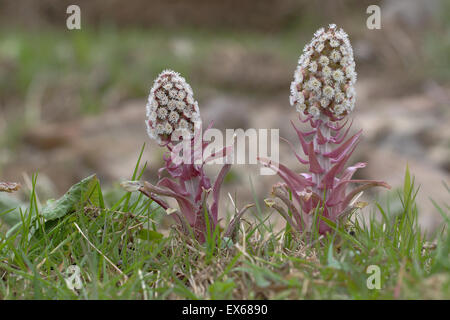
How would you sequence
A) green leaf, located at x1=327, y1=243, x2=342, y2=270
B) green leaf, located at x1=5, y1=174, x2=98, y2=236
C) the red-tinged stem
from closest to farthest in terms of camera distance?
green leaf, located at x1=327, y1=243, x2=342, y2=270, the red-tinged stem, green leaf, located at x1=5, y1=174, x2=98, y2=236

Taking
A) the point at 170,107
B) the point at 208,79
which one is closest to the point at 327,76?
the point at 170,107

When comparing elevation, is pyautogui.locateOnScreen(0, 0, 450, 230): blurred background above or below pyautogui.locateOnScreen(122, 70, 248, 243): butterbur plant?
above

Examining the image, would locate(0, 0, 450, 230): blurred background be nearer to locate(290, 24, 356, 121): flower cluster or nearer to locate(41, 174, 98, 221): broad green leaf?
locate(41, 174, 98, 221): broad green leaf

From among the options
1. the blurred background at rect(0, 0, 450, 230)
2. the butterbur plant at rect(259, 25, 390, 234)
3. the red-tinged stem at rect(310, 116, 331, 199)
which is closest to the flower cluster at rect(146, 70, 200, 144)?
the butterbur plant at rect(259, 25, 390, 234)

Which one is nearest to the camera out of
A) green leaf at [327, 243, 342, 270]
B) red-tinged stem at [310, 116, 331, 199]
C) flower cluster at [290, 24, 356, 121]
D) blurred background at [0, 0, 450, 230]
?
green leaf at [327, 243, 342, 270]

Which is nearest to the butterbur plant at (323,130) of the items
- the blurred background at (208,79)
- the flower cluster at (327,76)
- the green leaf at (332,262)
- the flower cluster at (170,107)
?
the flower cluster at (327,76)

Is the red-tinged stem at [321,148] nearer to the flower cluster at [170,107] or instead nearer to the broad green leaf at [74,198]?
the flower cluster at [170,107]

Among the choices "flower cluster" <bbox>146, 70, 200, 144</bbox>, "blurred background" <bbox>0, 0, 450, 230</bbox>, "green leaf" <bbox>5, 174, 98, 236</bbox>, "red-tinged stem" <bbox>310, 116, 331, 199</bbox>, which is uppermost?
"blurred background" <bbox>0, 0, 450, 230</bbox>

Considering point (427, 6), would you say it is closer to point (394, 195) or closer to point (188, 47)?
point (188, 47)
